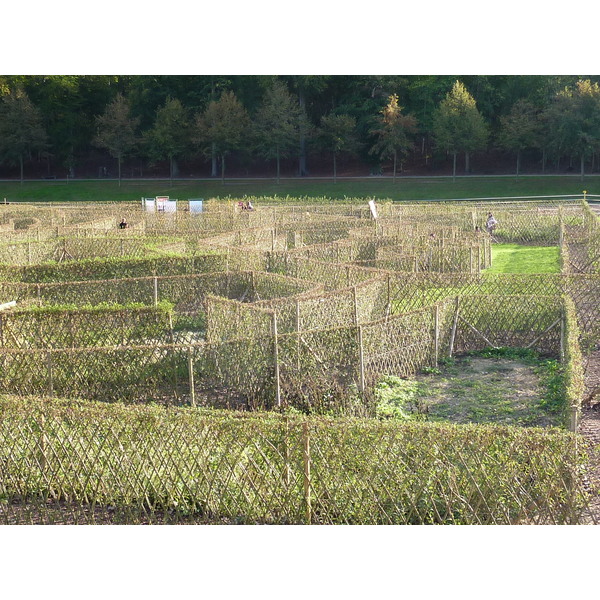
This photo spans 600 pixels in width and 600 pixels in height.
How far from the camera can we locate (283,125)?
6550 cm

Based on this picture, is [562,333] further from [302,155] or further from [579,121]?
[302,155]

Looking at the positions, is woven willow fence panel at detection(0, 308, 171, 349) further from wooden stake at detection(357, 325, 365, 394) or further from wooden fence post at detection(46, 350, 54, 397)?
wooden stake at detection(357, 325, 365, 394)

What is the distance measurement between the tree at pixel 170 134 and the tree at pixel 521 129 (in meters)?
26.0

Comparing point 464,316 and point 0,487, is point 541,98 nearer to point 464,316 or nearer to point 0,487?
point 464,316

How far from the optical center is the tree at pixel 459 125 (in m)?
61.9

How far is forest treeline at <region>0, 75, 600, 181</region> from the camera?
62.7 metres

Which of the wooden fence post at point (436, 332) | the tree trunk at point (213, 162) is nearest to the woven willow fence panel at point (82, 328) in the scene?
the wooden fence post at point (436, 332)

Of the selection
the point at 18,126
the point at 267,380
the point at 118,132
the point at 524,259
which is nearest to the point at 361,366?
the point at 267,380

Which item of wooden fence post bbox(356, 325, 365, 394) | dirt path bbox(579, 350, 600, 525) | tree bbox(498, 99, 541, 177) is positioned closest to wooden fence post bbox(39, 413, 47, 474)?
wooden fence post bbox(356, 325, 365, 394)

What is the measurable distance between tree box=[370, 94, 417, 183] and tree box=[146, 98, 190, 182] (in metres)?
16.0

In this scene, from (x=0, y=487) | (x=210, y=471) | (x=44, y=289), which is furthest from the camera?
(x=44, y=289)

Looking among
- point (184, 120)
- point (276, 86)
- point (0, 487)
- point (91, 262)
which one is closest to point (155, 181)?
point (184, 120)

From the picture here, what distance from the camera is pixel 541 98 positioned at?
2559 inches

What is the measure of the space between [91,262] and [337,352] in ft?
39.0
